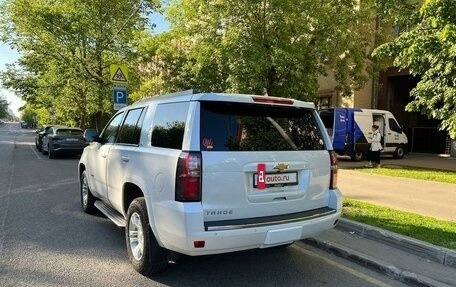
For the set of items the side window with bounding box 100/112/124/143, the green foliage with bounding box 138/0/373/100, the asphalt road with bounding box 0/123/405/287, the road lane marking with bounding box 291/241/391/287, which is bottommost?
the road lane marking with bounding box 291/241/391/287

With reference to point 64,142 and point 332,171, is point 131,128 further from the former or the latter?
point 64,142

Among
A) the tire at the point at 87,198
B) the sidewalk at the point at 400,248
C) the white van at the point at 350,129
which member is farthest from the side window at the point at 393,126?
the tire at the point at 87,198

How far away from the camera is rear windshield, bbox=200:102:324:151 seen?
4.10 m

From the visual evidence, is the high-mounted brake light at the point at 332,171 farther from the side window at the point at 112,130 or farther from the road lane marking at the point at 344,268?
the side window at the point at 112,130

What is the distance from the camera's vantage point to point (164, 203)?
13.4 feet

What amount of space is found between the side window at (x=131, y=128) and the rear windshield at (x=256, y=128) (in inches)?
54.3

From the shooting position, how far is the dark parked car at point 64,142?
750 inches

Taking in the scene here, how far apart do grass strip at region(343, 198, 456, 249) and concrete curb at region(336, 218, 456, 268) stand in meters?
0.25

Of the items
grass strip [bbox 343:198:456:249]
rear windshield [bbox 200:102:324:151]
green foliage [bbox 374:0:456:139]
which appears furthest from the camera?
green foliage [bbox 374:0:456:139]

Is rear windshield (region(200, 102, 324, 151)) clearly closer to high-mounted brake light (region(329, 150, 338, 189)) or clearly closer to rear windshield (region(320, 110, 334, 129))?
high-mounted brake light (region(329, 150, 338, 189))

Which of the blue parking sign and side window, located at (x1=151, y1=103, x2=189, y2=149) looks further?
the blue parking sign

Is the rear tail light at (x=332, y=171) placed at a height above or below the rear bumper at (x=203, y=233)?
above

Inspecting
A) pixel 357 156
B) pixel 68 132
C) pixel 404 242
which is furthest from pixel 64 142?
pixel 404 242

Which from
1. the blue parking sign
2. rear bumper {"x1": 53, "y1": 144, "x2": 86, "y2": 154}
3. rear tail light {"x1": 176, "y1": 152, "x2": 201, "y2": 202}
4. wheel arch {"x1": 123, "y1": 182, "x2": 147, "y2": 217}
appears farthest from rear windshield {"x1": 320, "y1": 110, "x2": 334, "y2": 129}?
rear tail light {"x1": 176, "y1": 152, "x2": 201, "y2": 202}
